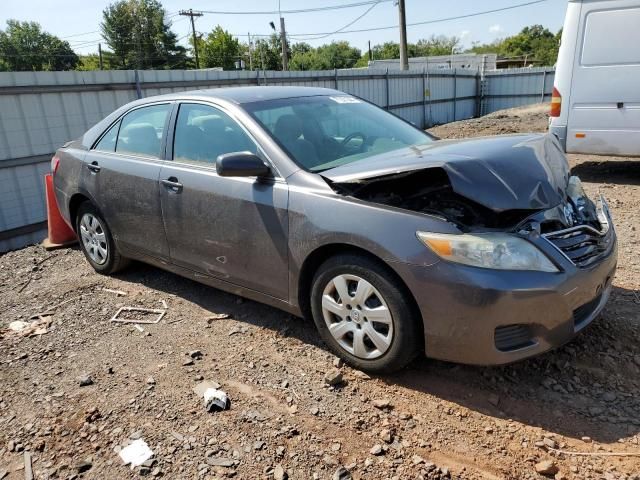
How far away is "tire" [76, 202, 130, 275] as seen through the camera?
187 inches

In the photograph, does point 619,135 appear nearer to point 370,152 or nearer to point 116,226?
point 370,152

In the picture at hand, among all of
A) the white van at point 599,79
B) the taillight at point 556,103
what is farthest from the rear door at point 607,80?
the taillight at point 556,103

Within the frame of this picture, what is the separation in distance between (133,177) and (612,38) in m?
6.85

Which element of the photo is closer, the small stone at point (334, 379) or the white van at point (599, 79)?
the small stone at point (334, 379)

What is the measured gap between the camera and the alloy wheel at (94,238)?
15.8 ft

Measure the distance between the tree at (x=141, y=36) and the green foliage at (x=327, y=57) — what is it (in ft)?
53.3

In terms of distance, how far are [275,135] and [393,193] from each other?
953 millimetres

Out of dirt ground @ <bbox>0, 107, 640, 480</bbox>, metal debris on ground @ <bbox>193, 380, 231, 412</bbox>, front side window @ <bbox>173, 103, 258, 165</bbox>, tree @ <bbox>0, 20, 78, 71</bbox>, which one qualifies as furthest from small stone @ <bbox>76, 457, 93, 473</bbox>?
tree @ <bbox>0, 20, 78, 71</bbox>

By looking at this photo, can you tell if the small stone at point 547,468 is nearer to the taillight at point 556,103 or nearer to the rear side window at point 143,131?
the rear side window at point 143,131

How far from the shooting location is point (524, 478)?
229 cm

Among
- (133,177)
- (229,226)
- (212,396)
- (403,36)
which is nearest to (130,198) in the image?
→ (133,177)

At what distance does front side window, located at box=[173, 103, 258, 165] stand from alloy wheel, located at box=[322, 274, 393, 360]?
3.71ft

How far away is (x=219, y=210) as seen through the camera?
3570mm

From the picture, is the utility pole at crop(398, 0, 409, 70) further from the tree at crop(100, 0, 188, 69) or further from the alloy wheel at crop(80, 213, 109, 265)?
the tree at crop(100, 0, 188, 69)
